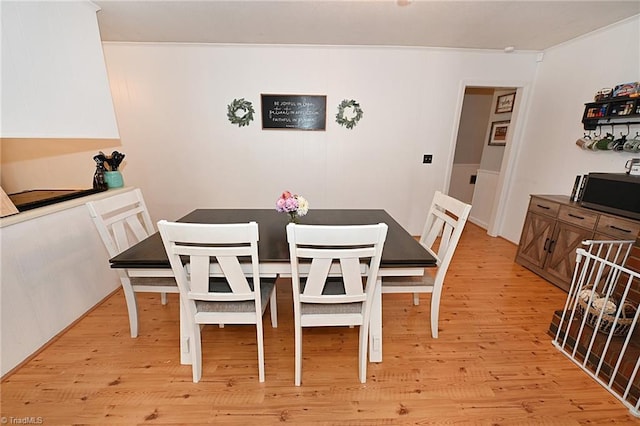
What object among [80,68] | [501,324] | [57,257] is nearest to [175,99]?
[80,68]

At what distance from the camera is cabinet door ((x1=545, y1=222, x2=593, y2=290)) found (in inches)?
87.8

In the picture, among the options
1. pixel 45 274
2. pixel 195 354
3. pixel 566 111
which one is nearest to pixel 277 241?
pixel 195 354

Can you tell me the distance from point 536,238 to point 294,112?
9.84 feet

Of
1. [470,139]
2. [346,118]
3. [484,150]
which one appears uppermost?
[346,118]

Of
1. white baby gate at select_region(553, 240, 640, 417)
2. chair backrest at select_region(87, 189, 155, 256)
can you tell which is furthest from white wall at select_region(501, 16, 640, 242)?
chair backrest at select_region(87, 189, 155, 256)

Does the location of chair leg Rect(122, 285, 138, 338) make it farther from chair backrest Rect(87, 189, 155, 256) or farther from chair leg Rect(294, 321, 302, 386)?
chair leg Rect(294, 321, 302, 386)

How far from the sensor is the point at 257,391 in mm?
1416

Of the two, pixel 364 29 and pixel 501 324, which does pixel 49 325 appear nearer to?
pixel 501 324

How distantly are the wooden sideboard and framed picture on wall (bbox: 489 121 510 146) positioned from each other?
146cm

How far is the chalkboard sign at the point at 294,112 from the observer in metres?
3.03

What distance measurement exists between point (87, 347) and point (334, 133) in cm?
297

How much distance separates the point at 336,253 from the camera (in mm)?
1166

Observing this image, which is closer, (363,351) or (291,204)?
(363,351)

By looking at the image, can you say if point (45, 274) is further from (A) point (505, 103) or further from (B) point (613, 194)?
(A) point (505, 103)
